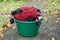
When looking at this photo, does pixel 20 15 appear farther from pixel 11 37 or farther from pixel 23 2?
pixel 23 2

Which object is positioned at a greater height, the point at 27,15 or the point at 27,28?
the point at 27,15

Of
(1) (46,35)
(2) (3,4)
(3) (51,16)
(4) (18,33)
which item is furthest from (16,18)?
(2) (3,4)

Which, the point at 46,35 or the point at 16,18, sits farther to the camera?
the point at 46,35

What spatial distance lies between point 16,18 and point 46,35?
2.32 ft

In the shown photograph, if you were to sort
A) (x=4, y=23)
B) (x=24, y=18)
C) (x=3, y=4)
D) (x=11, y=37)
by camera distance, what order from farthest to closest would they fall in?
(x=3, y=4)
(x=4, y=23)
(x=11, y=37)
(x=24, y=18)

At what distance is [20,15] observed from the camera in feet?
11.4

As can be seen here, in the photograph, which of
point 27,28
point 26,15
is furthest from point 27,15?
point 27,28

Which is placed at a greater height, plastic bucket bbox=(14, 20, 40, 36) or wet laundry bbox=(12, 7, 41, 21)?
wet laundry bbox=(12, 7, 41, 21)

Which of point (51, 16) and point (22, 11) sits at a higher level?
point (22, 11)

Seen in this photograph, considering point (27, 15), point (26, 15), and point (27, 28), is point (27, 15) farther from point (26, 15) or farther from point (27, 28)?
point (27, 28)

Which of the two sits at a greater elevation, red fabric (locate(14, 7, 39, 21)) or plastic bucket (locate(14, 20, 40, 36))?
red fabric (locate(14, 7, 39, 21))

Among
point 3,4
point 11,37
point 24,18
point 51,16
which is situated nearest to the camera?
point 24,18

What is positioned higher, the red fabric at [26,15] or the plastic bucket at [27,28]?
the red fabric at [26,15]

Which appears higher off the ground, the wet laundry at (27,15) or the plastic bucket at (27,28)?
the wet laundry at (27,15)
